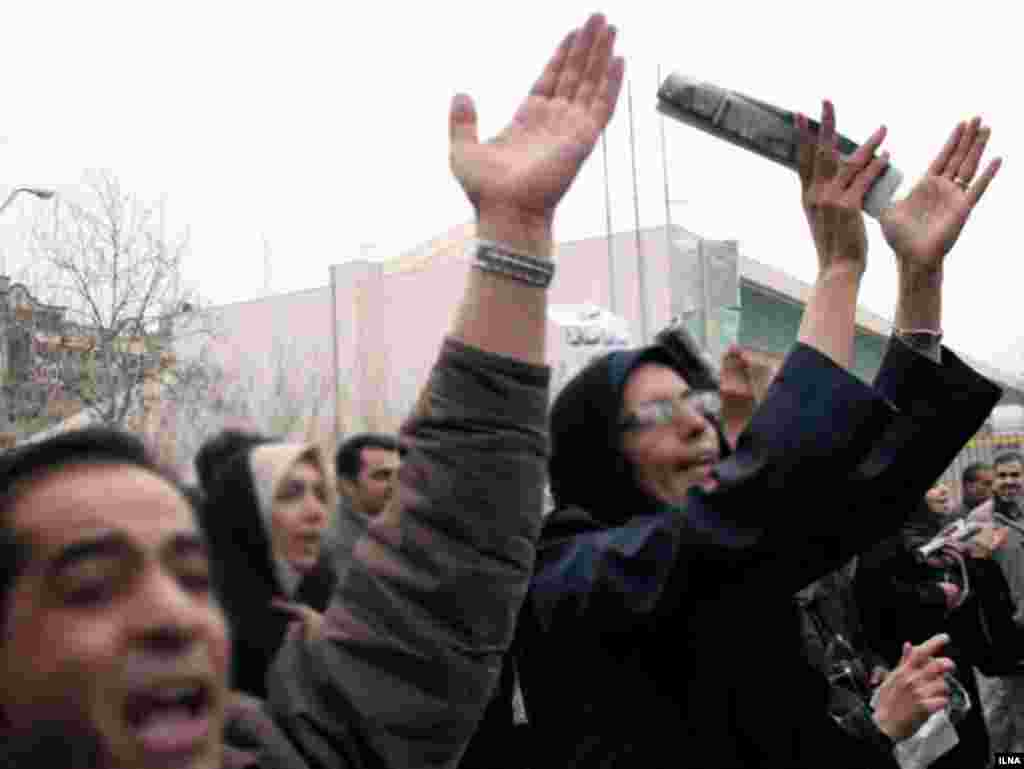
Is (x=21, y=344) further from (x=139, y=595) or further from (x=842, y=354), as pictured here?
(x=139, y=595)

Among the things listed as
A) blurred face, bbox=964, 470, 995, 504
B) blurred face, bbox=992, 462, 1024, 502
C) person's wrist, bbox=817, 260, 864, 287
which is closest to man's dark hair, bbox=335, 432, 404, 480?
person's wrist, bbox=817, 260, 864, 287

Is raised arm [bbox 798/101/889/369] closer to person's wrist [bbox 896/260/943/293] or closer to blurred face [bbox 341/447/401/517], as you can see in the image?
person's wrist [bbox 896/260/943/293]

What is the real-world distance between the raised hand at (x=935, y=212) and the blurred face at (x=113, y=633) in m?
1.49

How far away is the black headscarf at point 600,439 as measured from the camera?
2.18m

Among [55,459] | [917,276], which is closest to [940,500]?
[917,276]

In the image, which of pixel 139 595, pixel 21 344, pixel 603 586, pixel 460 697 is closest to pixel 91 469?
pixel 139 595

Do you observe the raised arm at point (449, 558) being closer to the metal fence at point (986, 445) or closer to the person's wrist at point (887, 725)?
the person's wrist at point (887, 725)

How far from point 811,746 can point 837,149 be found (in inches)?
36.4

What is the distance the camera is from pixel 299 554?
114 cm

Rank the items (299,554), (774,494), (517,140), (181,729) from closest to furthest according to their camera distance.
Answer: (181,729), (299,554), (517,140), (774,494)

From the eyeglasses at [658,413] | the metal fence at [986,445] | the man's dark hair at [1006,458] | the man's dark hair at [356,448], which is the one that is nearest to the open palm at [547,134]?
the man's dark hair at [356,448]

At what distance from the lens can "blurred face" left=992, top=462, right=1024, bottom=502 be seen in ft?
24.4

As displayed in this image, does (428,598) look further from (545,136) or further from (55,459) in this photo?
(545,136)

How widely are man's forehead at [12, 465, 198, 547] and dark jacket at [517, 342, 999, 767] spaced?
90 cm
